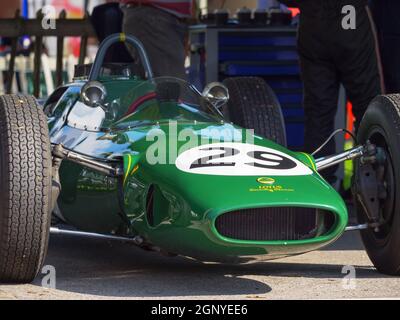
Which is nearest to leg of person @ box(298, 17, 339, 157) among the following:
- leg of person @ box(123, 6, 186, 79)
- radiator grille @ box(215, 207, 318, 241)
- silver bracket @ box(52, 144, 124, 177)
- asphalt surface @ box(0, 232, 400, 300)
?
leg of person @ box(123, 6, 186, 79)

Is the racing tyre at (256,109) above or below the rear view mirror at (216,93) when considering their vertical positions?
below

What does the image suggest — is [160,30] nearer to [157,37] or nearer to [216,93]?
[157,37]

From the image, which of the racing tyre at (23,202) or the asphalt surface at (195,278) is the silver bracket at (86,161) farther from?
the asphalt surface at (195,278)

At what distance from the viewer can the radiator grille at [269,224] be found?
17.6 feet

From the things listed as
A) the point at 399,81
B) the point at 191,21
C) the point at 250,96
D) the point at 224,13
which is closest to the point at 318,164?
the point at 250,96

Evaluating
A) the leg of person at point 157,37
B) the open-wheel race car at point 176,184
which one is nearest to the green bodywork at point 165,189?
the open-wheel race car at point 176,184

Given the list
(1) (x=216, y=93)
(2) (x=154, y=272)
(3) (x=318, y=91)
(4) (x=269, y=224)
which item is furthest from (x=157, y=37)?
(4) (x=269, y=224)

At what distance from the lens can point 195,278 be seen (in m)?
5.94

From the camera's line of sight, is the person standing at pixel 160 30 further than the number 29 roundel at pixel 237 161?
Yes

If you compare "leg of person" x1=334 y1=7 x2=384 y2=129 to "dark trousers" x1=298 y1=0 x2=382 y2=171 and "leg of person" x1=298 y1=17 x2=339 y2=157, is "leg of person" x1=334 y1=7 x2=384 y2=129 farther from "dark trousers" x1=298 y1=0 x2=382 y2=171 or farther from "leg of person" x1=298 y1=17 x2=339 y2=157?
"leg of person" x1=298 y1=17 x2=339 y2=157

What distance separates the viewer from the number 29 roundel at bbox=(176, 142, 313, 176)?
5547 mm

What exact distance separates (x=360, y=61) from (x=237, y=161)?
3.22 metres

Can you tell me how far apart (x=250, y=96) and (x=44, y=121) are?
77.4 inches

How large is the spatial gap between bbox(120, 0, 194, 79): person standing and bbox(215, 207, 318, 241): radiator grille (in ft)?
12.6
